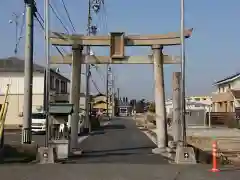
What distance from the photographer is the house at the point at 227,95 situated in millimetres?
58969

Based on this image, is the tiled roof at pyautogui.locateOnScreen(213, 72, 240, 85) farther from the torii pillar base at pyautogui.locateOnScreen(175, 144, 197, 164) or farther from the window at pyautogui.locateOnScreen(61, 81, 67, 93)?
the torii pillar base at pyautogui.locateOnScreen(175, 144, 197, 164)

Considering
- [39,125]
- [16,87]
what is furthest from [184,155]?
[16,87]

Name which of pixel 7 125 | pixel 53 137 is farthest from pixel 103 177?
pixel 7 125

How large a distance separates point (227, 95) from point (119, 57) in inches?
1710

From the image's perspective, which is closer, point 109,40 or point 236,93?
point 109,40

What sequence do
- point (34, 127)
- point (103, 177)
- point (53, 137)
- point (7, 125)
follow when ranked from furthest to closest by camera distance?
point (7, 125) → point (34, 127) → point (53, 137) → point (103, 177)

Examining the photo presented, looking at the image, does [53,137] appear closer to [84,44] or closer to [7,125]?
[84,44]

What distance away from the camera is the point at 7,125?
54.2m

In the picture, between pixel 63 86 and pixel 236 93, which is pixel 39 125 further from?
pixel 63 86

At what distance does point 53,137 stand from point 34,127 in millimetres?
20001

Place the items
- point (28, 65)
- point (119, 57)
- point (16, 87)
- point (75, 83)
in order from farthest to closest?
point (16, 87) < point (119, 57) < point (75, 83) < point (28, 65)

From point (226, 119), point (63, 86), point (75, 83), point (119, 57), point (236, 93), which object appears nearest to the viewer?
point (75, 83)

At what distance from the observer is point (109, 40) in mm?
22875

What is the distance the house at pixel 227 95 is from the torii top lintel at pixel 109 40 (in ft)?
119
